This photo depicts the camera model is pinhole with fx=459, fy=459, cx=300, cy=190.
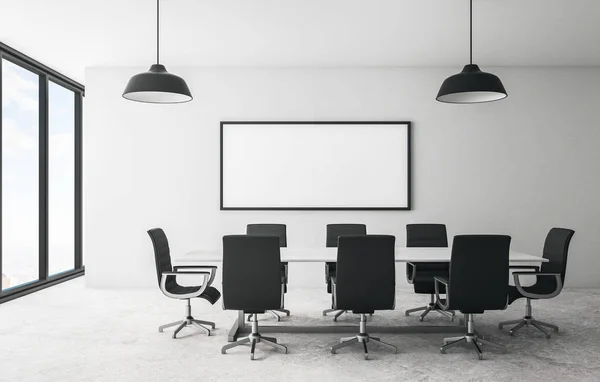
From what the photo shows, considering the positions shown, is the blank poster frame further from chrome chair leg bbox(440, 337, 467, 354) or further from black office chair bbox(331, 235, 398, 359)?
black office chair bbox(331, 235, 398, 359)

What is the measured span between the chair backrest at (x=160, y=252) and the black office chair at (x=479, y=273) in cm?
270

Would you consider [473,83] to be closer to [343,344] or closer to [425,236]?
[425,236]

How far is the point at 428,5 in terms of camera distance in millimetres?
5012

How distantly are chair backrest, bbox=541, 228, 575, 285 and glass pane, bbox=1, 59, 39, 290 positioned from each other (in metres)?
6.66

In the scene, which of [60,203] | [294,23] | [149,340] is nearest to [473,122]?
[294,23]

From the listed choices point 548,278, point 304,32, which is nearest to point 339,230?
point 548,278

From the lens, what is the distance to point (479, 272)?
3807 mm

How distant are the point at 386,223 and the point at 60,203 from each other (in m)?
5.34

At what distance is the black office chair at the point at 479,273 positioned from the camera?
12.4 ft

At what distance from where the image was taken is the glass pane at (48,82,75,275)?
7.35 metres

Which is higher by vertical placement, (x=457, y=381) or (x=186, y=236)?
(x=186, y=236)

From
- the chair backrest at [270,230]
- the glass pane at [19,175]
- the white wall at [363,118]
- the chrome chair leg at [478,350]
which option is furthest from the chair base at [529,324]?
the glass pane at [19,175]

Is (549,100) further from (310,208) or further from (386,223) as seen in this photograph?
(310,208)

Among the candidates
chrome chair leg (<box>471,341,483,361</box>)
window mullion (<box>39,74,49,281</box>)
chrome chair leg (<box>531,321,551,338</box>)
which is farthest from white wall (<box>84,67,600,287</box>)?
chrome chair leg (<box>471,341,483,361</box>)
